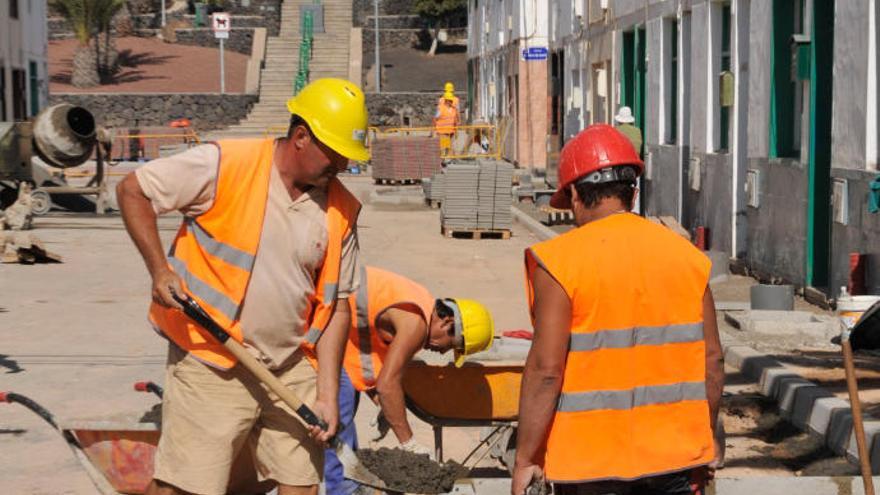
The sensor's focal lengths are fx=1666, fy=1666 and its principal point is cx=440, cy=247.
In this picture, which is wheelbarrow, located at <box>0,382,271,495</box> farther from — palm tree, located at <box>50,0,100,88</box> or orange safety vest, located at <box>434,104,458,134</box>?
palm tree, located at <box>50,0,100,88</box>

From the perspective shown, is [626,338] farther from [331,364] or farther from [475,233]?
[475,233]

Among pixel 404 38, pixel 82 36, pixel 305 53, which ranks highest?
pixel 404 38

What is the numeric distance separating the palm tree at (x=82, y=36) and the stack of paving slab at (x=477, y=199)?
122ft

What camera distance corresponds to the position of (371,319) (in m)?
6.63

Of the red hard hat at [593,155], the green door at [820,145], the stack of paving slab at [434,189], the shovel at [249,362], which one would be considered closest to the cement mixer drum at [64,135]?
the stack of paving slab at [434,189]

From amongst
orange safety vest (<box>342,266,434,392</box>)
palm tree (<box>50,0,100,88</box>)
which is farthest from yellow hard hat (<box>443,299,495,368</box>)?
palm tree (<box>50,0,100,88</box>)

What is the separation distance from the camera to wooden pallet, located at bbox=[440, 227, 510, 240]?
21797 mm

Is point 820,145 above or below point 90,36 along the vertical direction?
below

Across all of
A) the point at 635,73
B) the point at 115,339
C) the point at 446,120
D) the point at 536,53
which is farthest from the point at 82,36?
the point at 115,339

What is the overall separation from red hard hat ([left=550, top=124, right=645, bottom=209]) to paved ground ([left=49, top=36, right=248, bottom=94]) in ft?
175

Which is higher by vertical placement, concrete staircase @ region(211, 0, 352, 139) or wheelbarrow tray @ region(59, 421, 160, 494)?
concrete staircase @ region(211, 0, 352, 139)

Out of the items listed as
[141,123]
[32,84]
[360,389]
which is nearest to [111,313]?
[360,389]

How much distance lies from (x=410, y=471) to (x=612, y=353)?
1.91m

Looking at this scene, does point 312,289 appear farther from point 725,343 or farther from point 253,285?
point 725,343
